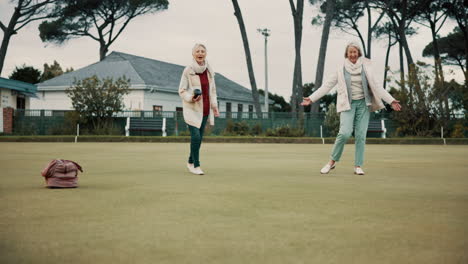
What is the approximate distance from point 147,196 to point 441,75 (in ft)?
60.8

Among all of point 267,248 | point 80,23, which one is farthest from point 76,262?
point 80,23

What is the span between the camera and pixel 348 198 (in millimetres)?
4516

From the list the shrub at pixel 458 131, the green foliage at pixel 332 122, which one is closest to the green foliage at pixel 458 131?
the shrub at pixel 458 131

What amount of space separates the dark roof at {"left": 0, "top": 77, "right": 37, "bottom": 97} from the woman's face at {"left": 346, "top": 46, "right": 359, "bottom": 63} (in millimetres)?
24974

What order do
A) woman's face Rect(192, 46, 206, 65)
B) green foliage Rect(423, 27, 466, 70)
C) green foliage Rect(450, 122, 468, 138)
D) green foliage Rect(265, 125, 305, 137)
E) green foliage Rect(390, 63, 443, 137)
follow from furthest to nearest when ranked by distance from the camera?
1. green foliage Rect(423, 27, 466, 70)
2. green foliage Rect(265, 125, 305, 137)
3. green foliage Rect(390, 63, 443, 137)
4. green foliage Rect(450, 122, 468, 138)
5. woman's face Rect(192, 46, 206, 65)

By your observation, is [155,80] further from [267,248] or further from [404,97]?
[267,248]

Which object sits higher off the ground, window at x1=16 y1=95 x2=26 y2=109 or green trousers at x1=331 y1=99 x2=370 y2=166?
window at x1=16 y1=95 x2=26 y2=109

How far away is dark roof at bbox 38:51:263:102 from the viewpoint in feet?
105

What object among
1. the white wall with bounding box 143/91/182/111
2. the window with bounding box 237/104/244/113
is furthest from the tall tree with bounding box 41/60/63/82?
the white wall with bounding box 143/91/182/111

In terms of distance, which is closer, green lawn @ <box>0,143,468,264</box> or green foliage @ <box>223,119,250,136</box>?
green lawn @ <box>0,143,468,264</box>

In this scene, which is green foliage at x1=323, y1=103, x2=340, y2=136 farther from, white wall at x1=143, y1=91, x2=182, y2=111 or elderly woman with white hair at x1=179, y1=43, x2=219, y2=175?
elderly woman with white hair at x1=179, y1=43, x2=219, y2=175

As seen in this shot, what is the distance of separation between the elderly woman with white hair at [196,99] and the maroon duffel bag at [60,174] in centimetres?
190

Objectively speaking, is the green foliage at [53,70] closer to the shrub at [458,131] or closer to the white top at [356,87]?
the shrub at [458,131]

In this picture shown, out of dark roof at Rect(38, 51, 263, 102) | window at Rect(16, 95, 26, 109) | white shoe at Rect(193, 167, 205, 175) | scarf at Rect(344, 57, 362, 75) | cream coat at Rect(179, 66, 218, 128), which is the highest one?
dark roof at Rect(38, 51, 263, 102)
